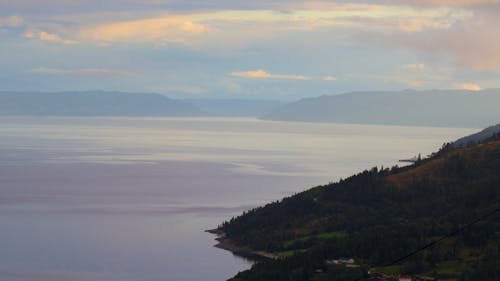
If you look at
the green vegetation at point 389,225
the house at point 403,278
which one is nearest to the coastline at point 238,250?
the green vegetation at point 389,225

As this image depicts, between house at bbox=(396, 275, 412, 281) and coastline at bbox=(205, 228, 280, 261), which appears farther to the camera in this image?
coastline at bbox=(205, 228, 280, 261)

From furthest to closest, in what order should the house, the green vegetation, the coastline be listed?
the coastline → the green vegetation → the house

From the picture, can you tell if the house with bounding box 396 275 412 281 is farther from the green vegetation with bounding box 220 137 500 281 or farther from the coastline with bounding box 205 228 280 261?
the coastline with bounding box 205 228 280 261

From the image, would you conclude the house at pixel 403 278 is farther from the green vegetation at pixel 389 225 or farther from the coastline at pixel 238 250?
the coastline at pixel 238 250

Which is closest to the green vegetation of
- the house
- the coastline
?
the coastline

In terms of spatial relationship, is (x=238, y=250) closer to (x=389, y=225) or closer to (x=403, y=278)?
(x=389, y=225)

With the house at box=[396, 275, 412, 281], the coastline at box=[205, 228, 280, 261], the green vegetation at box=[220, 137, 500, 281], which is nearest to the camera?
the house at box=[396, 275, 412, 281]

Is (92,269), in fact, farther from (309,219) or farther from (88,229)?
(309,219)

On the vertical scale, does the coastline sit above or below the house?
above
